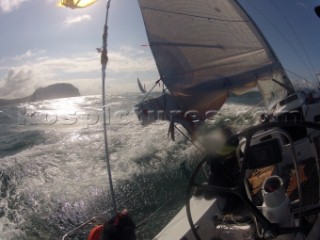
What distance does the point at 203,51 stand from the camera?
558 centimetres

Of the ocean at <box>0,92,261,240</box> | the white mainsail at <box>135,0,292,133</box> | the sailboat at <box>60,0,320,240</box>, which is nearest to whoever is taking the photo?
the sailboat at <box>60,0,320,240</box>

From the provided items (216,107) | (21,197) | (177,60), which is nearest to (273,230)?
(216,107)

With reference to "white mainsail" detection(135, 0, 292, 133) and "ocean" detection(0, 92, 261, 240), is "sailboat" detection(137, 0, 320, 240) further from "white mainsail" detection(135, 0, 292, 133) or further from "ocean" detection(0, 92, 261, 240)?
"ocean" detection(0, 92, 261, 240)

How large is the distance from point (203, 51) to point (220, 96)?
991 millimetres

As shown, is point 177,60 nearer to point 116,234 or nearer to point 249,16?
point 249,16

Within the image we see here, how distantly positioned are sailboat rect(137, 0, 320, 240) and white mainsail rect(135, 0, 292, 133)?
0.6 inches

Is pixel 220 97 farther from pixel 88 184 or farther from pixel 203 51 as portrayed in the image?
pixel 88 184

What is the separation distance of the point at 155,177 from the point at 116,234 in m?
5.39

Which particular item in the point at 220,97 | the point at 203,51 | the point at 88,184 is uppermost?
the point at 203,51

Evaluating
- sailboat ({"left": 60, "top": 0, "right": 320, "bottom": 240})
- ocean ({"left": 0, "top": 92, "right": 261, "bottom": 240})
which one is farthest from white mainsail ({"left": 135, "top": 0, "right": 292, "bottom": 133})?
ocean ({"left": 0, "top": 92, "right": 261, "bottom": 240})

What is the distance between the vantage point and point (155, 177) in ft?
26.0

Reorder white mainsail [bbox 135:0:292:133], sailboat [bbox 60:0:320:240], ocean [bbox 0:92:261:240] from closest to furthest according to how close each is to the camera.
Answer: sailboat [bbox 60:0:320:240]
white mainsail [bbox 135:0:292:133]
ocean [bbox 0:92:261:240]

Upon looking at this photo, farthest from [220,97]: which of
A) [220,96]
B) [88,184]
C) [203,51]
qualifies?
[88,184]

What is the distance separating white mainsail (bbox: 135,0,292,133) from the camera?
5047mm
